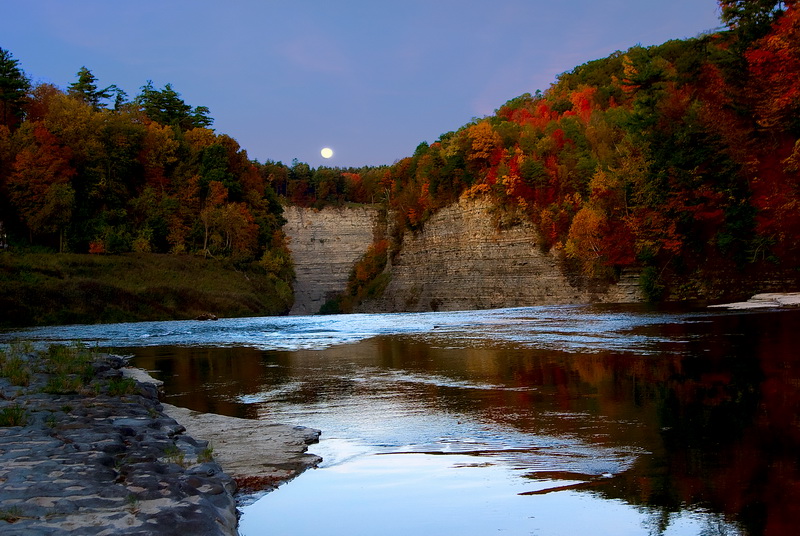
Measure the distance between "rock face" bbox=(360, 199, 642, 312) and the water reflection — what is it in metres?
43.8

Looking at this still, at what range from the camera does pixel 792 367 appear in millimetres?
11711

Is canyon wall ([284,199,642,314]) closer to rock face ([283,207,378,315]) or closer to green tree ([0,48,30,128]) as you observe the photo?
rock face ([283,207,378,315])

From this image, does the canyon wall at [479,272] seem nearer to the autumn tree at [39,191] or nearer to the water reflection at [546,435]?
the autumn tree at [39,191]

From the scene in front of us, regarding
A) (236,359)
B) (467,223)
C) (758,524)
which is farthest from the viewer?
(467,223)

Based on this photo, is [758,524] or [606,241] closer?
[758,524]

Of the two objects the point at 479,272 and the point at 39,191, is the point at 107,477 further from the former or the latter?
the point at 479,272

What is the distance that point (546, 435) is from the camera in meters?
7.45

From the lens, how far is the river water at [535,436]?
4734 millimetres

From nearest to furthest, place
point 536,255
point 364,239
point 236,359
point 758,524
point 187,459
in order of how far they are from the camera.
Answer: point 758,524 → point 187,459 → point 236,359 → point 536,255 → point 364,239

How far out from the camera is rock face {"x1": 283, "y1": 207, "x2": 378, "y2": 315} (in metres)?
114

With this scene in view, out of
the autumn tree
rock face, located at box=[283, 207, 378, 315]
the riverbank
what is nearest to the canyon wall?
rock face, located at box=[283, 207, 378, 315]

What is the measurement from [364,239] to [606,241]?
6642cm

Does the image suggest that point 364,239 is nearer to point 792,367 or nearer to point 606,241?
point 606,241

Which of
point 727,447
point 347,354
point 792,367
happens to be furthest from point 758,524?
point 347,354
